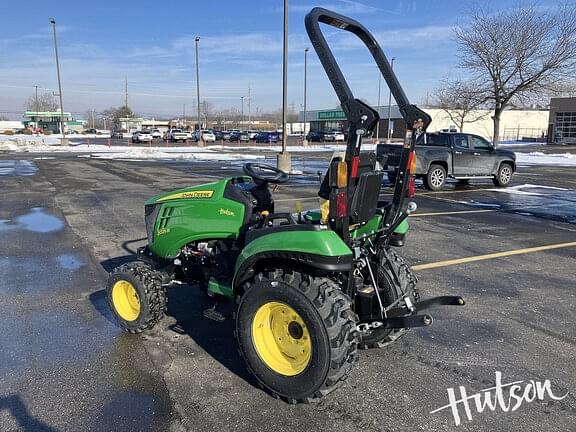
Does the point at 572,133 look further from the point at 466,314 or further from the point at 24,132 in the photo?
the point at 24,132

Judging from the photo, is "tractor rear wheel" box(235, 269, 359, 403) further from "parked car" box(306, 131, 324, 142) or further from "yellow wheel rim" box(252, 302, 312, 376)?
"parked car" box(306, 131, 324, 142)

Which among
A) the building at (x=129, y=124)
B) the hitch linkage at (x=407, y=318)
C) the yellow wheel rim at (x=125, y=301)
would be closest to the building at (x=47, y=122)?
the building at (x=129, y=124)

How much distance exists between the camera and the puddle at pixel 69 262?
6.22 m

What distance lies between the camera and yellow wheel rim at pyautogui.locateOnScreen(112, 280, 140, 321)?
4.24 metres

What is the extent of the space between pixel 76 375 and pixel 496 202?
11482 mm

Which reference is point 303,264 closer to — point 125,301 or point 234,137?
point 125,301

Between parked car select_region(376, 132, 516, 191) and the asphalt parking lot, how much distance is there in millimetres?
7553

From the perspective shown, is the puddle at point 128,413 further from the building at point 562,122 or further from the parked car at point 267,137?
the building at point 562,122

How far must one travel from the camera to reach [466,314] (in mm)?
4703

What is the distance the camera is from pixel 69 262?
6.45 m

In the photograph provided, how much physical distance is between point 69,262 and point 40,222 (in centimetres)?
330

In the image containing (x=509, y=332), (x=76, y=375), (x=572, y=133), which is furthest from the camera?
(x=572, y=133)

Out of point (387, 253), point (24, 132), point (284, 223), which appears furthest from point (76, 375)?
point (24, 132)

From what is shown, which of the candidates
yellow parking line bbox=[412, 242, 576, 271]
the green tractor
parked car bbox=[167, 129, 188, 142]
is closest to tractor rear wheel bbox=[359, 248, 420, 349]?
the green tractor
